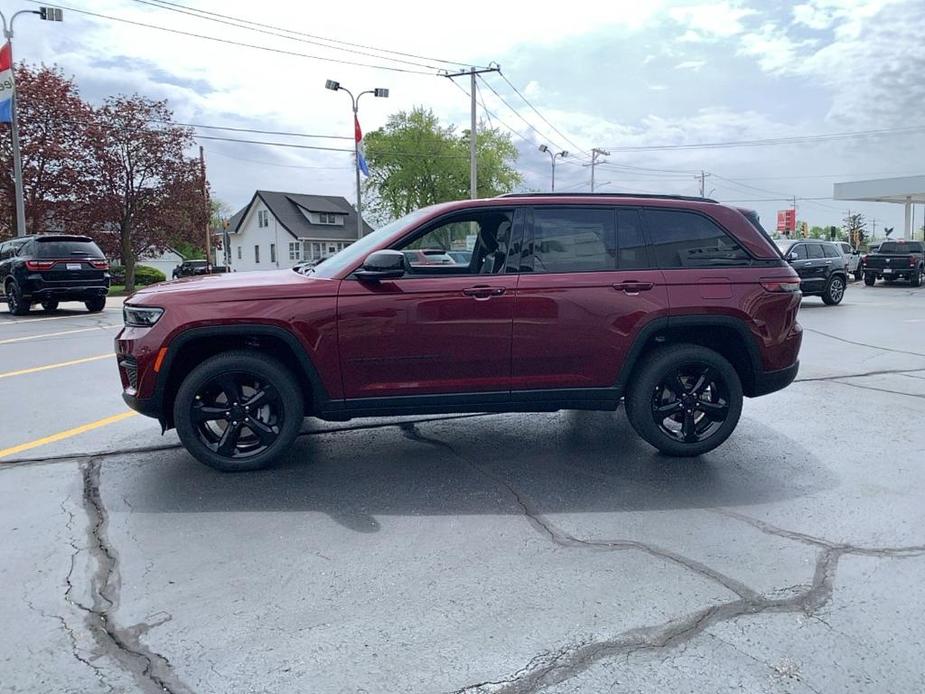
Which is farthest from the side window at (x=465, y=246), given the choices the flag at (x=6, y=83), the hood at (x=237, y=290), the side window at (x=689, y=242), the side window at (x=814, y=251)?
the flag at (x=6, y=83)

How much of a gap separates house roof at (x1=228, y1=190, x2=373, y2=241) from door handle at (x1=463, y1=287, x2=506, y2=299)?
183 ft

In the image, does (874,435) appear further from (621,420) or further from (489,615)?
(489,615)

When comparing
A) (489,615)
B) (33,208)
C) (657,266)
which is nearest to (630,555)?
(489,615)

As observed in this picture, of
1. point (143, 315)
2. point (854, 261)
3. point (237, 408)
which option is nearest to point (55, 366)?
point (143, 315)

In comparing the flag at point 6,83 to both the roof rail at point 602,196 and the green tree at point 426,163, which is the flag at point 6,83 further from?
the green tree at point 426,163

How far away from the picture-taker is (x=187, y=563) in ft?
11.1

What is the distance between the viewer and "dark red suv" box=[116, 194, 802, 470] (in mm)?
4438

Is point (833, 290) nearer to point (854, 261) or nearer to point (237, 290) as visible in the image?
point (237, 290)

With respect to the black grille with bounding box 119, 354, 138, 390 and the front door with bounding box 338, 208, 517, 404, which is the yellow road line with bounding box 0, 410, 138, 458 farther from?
the front door with bounding box 338, 208, 517, 404

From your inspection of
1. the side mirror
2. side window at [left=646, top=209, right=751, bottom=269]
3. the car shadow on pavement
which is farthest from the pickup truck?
the side mirror

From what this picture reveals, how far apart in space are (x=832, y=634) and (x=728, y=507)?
1.37 meters

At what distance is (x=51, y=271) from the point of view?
15820 millimetres

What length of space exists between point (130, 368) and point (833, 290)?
18473 millimetres

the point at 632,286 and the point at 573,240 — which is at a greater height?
the point at 573,240
